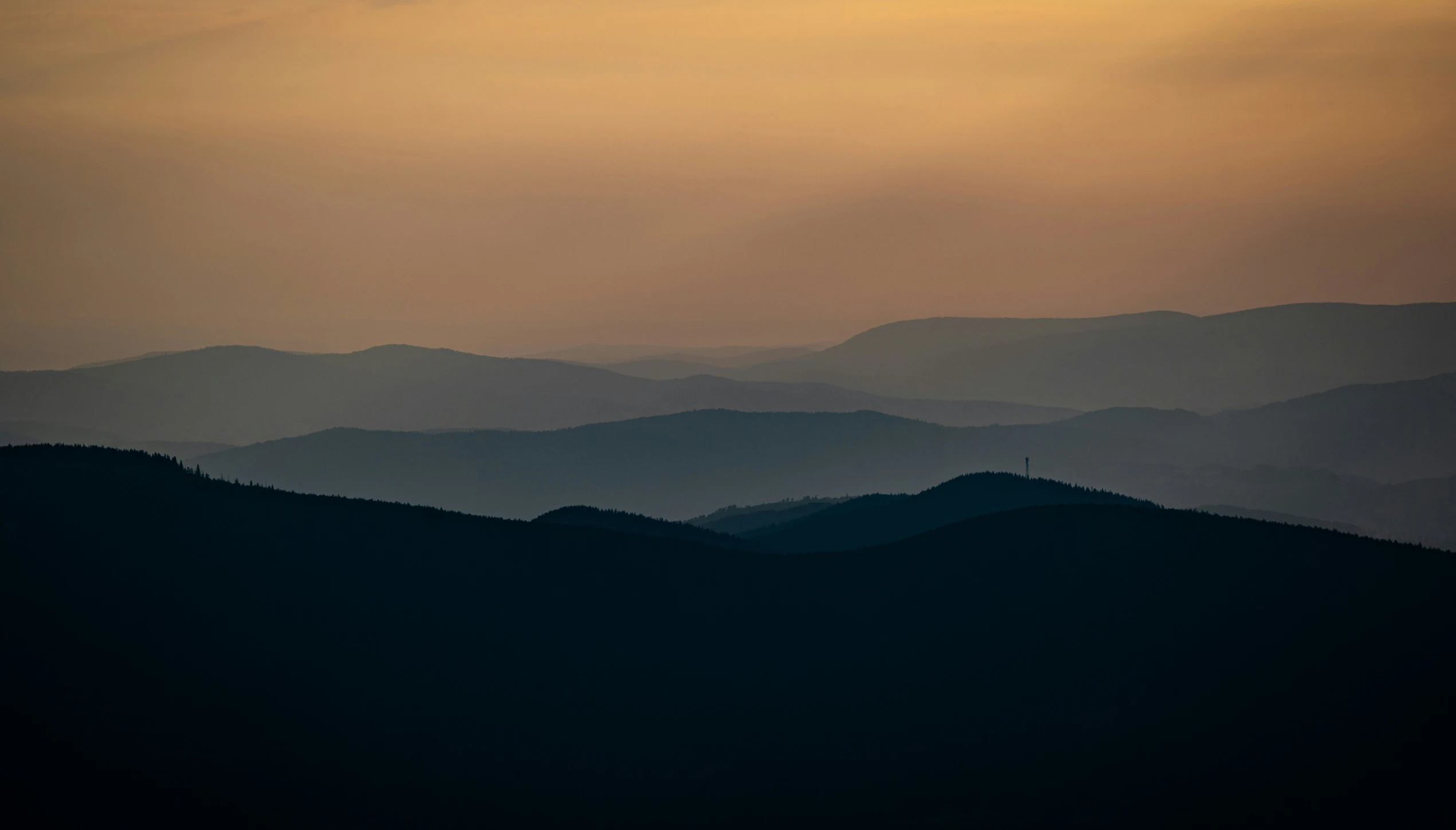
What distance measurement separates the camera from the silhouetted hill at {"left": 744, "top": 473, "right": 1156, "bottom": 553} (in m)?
60.2

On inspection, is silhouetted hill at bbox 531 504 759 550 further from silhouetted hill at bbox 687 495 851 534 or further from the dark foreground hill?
silhouetted hill at bbox 687 495 851 534

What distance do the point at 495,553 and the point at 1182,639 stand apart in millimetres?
18642

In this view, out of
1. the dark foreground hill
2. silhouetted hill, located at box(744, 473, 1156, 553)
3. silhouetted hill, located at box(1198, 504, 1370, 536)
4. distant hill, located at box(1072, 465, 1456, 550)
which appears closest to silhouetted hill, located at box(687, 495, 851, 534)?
silhouetted hill, located at box(744, 473, 1156, 553)

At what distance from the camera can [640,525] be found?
57469mm

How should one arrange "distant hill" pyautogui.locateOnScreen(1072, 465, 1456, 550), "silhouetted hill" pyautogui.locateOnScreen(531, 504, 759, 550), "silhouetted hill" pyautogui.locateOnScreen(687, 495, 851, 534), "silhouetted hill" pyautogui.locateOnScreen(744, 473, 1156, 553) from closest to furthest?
"silhouetted hill" pyautogui.locateOnScreen(531, 504, 759, 550) < "silhouetted hill" pyautogui.locateOnScreen(744, 473, 1156, 553) < "silhouetted hill" pyautogui.locateOnScreen(687, 495, 851, 534) < "distant hill" pyautogui.locateOnScreen(1072, 465, 1456, 550)

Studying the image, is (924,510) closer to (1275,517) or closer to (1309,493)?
(1275,517)

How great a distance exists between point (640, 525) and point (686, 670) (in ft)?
61.4

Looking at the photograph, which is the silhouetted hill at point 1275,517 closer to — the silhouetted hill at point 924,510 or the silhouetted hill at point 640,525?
the silhouetted hill at point 924,510

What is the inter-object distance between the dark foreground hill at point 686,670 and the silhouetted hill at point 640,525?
388 inches

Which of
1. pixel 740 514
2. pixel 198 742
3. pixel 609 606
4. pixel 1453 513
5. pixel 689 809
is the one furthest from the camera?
pixel 1453 513

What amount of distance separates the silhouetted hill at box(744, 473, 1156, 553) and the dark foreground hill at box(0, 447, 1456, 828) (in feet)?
45.9

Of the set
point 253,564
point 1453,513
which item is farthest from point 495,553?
point 1453,513

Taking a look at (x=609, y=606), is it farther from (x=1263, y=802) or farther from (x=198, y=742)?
(x=1263, y=802)

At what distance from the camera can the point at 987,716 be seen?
120 ft
